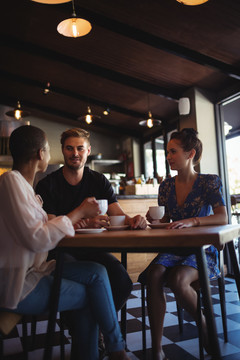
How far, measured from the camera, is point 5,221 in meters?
1.30

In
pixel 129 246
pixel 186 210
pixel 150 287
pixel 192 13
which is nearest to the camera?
pixel 129 246

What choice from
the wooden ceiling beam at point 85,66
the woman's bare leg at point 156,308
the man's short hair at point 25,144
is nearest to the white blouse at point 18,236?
the man's short hair at point 25,144

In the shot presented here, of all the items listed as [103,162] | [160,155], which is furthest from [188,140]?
[103,162]

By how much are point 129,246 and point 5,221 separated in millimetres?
505

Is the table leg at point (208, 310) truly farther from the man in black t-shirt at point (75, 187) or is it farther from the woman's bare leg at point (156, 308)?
the man in black t-shirt at point (75, 187)

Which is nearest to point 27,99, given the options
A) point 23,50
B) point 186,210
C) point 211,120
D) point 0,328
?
point 23,50

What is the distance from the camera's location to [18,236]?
49.9 inches

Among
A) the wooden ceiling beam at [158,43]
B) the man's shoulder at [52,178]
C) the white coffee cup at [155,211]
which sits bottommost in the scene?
the white coffee cup at [155,211]

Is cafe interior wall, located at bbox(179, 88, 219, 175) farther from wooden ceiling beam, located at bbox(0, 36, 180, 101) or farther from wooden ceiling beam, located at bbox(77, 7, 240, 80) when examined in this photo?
wooden ceiling beam, located at bbox(77, 7, 240, 80)

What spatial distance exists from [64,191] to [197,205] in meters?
0.88

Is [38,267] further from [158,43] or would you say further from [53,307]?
[158,43]

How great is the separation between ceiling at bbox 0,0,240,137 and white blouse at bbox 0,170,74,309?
2.95 meters

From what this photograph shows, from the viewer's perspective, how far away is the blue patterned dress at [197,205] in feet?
6.40

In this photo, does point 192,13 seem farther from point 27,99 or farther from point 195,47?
point 27,99
